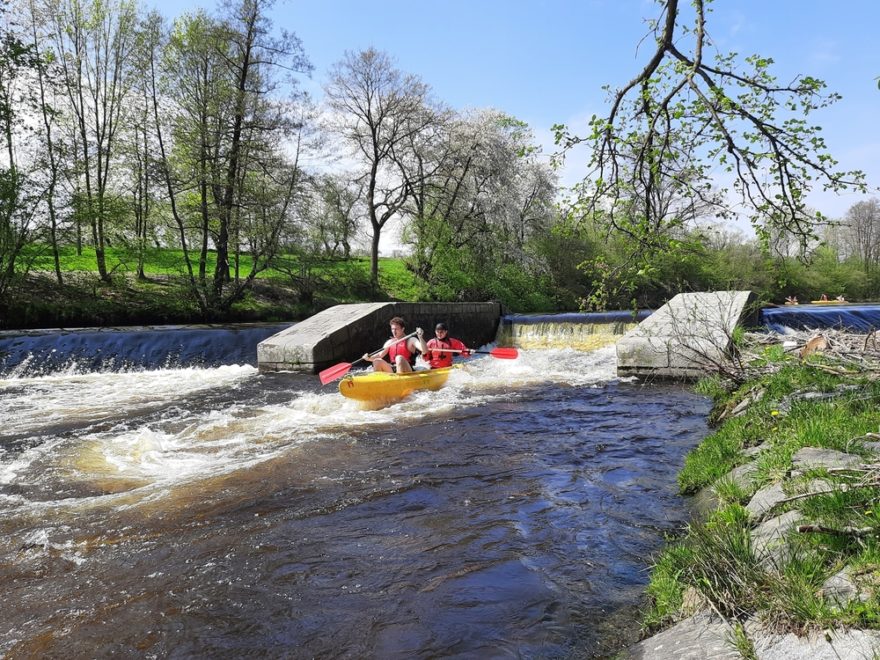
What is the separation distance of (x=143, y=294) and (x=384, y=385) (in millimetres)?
14598

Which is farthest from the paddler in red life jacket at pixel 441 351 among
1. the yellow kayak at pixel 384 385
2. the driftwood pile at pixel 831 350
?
the driftwood pile at pixel 831 350

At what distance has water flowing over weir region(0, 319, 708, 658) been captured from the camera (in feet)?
9.25

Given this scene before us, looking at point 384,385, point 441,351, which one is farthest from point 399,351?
point 384,385

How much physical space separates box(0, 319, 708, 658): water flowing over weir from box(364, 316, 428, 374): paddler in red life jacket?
105 centimetres

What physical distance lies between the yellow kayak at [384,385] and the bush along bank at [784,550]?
4.77 m

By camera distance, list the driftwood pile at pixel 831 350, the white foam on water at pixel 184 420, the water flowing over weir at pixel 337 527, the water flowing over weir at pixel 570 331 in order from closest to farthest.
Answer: the water flowing over weir at pixel 337 527 < the driftwood pile at pixel 831 350 < the white foam on water at pixel 184 420 < the water flowing over weir at pixel 570 331

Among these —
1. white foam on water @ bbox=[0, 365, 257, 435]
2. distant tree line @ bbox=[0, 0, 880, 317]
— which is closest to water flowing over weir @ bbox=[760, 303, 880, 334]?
distant tree line @ bbox=[0, 0, 880, 317]

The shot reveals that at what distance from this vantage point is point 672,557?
9.67ft

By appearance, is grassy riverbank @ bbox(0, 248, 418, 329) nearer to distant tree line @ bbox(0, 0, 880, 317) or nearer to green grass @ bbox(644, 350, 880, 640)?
distant tree line @ bbox(0, 0, 880, 317)

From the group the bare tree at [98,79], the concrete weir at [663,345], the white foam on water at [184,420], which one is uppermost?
the bare tree at [98,79]

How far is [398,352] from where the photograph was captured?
31.2 feet

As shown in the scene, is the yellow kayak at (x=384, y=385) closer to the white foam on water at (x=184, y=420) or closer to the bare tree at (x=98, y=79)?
the white foam on water at (x=184, y=420)

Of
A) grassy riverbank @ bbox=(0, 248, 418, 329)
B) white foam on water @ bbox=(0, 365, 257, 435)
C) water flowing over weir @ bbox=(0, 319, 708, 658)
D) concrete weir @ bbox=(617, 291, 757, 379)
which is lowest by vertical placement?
water flowing over weir @ bbox=(0, 319, 708, 658)

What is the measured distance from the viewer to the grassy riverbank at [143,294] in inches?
662
